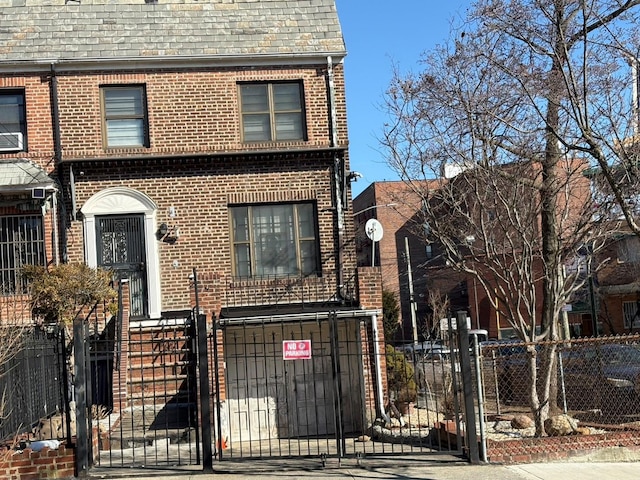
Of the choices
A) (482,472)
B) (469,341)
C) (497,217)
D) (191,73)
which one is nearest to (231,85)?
(191,73)

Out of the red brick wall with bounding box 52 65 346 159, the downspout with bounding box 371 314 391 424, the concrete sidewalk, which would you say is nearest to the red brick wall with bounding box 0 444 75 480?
the concrete sidewalk

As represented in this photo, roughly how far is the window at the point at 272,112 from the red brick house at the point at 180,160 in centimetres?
3

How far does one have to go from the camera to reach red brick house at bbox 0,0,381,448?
16.7 meters

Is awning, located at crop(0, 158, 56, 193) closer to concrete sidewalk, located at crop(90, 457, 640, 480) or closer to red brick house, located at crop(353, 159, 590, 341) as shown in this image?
concrete sidewalk, located at crop(90, 457, 640, 480)

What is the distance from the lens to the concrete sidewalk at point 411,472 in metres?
9.50

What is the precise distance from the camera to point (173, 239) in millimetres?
16906

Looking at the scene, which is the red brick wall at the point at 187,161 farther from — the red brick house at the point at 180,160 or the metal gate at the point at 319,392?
the metal gate at the point at 319,392

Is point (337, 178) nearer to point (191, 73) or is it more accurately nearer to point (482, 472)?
point (191, 73)

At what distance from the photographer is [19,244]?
16.6 m

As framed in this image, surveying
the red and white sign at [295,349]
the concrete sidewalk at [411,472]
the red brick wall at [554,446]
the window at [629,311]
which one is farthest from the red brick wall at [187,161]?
the window at [629,311]

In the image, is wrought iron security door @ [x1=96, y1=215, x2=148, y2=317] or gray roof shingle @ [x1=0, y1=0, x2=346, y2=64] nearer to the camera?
wrought iron security door @ [x1=96, y1=215, x2=148, y2=317]

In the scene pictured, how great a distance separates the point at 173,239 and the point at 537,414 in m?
8.69

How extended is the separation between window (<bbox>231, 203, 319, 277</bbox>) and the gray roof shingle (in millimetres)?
3506

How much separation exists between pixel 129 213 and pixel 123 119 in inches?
83.4
